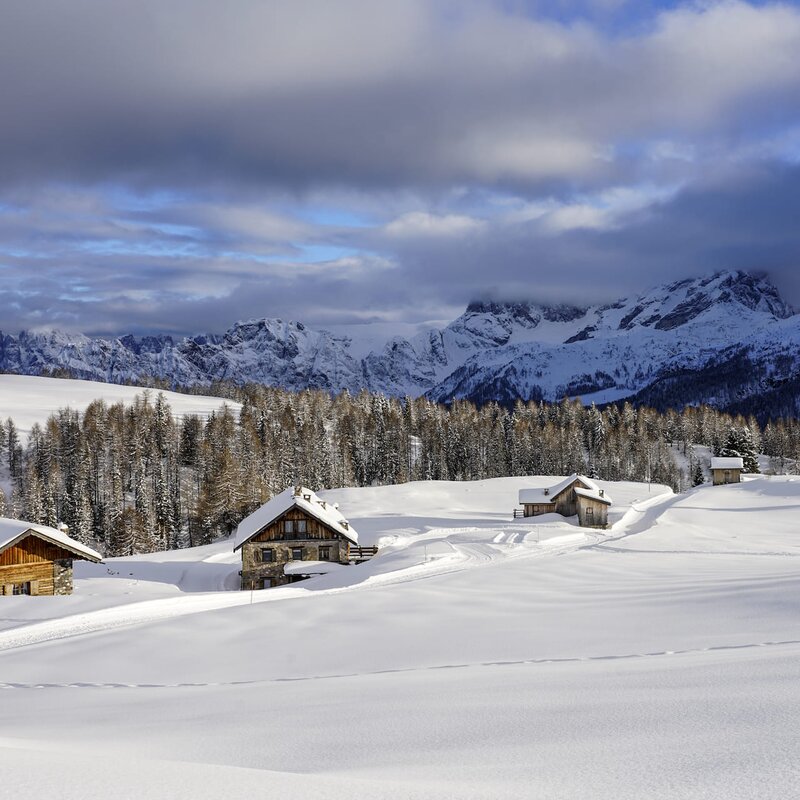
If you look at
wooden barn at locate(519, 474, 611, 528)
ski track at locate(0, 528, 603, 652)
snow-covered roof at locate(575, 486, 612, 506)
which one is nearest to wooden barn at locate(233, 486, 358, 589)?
ski track at locate(0, 528, 603, 652)

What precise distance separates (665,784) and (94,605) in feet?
83.6

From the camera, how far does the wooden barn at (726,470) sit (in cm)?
10169

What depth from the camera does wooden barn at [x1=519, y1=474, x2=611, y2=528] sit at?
67188mm

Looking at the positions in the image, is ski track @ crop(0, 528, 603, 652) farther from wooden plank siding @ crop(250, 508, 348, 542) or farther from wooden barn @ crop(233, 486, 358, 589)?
wooden plank siding @ crop(250, 508, 348, 542)

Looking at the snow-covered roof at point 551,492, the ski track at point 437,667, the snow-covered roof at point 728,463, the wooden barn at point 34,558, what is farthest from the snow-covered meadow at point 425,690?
the snow-covered roof at point 728,463

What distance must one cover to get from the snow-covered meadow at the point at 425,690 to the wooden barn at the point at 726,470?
79385mm

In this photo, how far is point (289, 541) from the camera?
52000 mm

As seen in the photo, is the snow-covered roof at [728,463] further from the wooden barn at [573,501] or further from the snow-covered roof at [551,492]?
the snow-covered roof at [551,492]

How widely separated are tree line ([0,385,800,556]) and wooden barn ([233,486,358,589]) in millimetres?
36123

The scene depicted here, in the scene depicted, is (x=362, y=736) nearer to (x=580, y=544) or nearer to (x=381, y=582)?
(x=381, y=582)

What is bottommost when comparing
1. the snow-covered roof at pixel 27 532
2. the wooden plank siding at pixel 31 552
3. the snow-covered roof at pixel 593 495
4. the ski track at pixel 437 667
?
the snow-covered roof at pixel 593 495

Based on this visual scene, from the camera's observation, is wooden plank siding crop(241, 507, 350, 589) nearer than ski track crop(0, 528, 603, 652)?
No

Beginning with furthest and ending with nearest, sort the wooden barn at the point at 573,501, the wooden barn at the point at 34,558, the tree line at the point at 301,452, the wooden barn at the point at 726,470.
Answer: the wooden barn at the point at 726,470, the tree line at the point at 301,452, the wooden barn at the point at 573,501, the wooden barn at the point at 34,558

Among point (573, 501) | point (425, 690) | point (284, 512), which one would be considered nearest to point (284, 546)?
point (284, 512)
